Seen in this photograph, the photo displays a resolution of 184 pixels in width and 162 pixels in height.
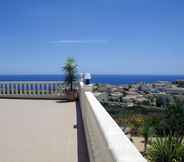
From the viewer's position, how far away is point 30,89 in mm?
8406

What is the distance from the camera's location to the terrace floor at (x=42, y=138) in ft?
9.21

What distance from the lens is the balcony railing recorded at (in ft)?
27.1

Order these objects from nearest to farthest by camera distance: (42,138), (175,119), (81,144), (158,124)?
(81,144) → (42,138) → (175,119) → (158,124)

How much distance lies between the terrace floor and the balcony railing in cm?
297

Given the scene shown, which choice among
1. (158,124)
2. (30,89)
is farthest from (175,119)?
(30,89)

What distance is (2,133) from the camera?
3777mm

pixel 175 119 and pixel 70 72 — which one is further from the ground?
pixel 70 72

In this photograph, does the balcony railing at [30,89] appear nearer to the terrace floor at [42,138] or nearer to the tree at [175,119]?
the terrace floor at [42,138]

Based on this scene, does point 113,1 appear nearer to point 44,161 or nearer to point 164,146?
point 164,146

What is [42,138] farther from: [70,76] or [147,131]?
[147,131]

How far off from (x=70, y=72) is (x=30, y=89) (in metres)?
1.91

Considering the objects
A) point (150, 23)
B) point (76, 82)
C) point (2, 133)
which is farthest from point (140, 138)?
point (2, 133)

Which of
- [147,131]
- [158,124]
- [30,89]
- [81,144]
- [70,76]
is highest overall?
[70,76]

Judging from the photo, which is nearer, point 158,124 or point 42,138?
point 42,138
